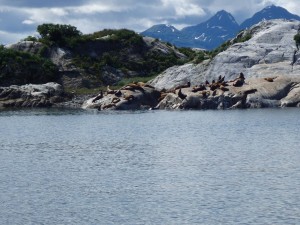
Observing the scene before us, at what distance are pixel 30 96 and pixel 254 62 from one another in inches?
1533

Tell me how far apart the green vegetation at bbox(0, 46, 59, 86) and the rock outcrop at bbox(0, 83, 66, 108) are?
34.1 feet

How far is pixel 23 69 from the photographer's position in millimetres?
140875

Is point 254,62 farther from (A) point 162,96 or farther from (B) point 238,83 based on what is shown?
(A) point 162,96

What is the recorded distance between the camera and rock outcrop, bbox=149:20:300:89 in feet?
384

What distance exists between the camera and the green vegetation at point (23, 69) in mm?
139500

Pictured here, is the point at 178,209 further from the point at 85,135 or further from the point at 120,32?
the point at 120,32

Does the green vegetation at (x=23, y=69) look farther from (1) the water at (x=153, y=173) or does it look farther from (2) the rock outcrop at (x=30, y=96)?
(1) the water at (x=153, y=173)

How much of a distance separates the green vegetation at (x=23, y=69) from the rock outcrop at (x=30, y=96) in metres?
10.4

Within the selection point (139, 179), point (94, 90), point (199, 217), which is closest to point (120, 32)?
point (94, 90)

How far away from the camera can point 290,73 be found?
114250 mm

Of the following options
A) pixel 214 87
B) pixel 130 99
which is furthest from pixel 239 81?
pixel 130 99

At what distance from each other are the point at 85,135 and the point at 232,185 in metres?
36.3

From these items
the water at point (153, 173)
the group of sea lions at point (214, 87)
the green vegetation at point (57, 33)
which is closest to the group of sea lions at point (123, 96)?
the group of sea lions at point (214, 87)

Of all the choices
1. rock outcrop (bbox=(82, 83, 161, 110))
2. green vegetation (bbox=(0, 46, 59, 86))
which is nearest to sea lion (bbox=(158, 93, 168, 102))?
rock outcrop (bbox=(82, 83, 161, 110))
